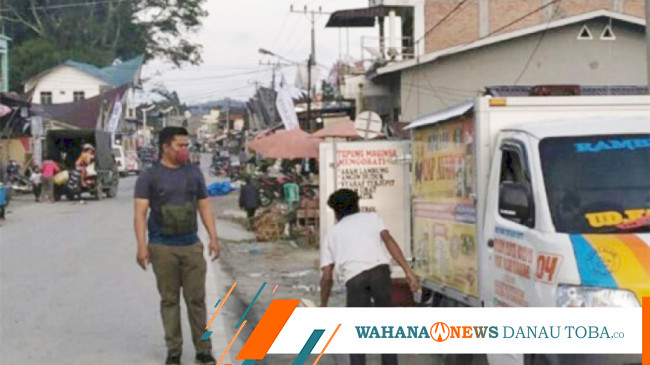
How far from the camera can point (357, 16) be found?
48219 mm

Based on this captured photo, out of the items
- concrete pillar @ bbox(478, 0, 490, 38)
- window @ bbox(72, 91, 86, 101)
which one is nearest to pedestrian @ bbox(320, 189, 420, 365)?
concrete pillar @ bbox(478, 0, 490, 38)

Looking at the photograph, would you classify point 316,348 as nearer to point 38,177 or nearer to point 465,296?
point 465,296

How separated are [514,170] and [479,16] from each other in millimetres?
39335

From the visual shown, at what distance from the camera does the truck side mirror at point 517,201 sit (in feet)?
23.0

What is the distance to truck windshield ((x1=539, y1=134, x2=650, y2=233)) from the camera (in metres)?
6.93

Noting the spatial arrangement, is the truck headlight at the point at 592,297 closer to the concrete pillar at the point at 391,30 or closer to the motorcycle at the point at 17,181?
the concrete pillar at the point at 391,30

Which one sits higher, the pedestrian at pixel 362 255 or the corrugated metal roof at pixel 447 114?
the corrugated metal roof at pixel 447 114

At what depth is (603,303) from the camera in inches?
243

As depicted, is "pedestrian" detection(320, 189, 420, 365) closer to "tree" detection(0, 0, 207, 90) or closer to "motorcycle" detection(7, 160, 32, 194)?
"motorcycle" detection(7, 160, 32, 194)

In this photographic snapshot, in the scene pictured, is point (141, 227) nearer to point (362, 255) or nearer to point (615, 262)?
point (362, 255)
